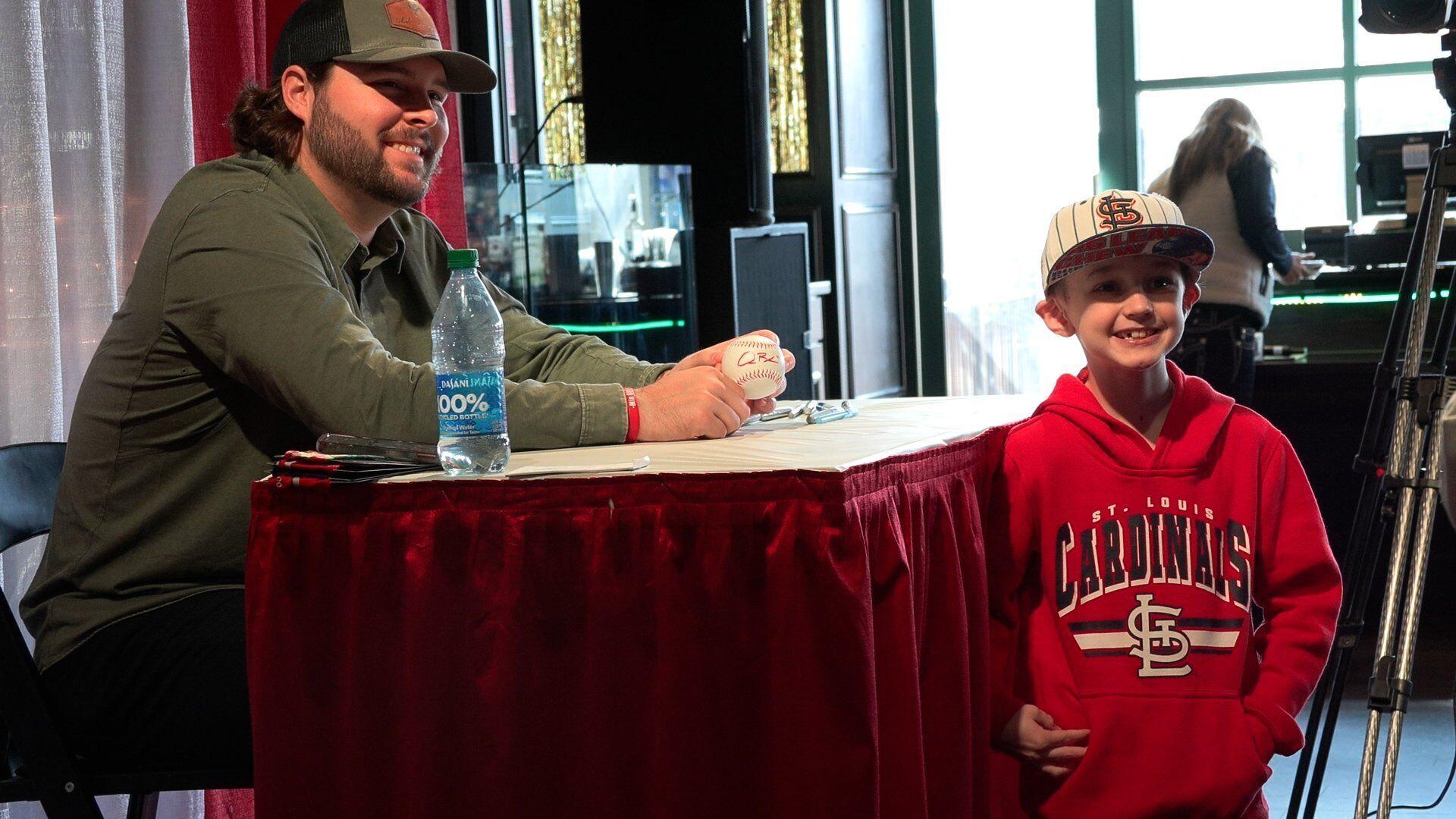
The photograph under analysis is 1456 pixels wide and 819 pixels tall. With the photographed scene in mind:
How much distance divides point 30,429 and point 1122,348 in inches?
63.8

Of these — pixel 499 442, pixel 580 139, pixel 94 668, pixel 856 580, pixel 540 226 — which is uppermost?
pixel 580 139

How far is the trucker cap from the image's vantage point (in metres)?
1.77

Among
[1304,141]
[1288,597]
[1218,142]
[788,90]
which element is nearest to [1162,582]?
[1288,597]

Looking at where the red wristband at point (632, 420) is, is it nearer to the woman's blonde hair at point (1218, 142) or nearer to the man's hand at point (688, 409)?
the man's hand at point (688, 409)

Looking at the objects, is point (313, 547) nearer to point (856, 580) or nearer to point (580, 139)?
point (856, 580)

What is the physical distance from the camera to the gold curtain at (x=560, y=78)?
14.8 ft

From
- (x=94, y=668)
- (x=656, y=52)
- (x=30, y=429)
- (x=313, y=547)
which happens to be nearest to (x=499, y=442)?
(x=313, y=547)

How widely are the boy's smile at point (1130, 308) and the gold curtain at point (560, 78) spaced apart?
305 cm

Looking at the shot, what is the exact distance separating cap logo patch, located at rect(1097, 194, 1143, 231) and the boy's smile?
39 millimetres

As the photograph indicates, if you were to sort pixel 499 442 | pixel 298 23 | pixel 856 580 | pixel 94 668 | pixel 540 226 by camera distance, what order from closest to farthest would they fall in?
pixel 856 580
pixel 499 442
pixel 94 668
pixel 298 23
pixel 540 226

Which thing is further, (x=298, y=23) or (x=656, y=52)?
(x=656, y=52)

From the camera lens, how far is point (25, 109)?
212 centimetres

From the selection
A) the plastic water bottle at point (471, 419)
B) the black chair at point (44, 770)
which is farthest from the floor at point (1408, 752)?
the black chair at point (44, 770)

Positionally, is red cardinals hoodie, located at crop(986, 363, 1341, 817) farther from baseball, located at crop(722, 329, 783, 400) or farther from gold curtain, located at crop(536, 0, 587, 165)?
gold curtain, located at crop(536, 0, 587, 165)
